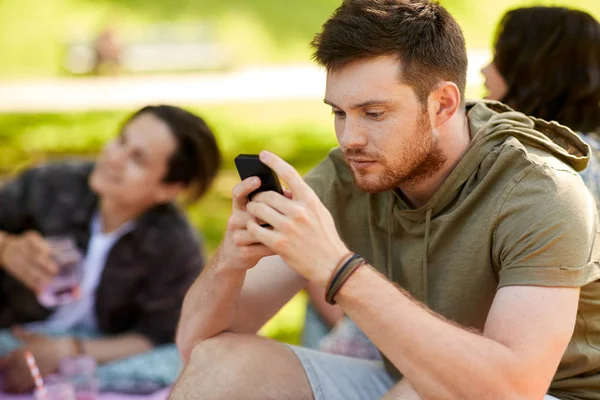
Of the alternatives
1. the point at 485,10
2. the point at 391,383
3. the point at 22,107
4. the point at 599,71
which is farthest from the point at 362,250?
the point at 485,10

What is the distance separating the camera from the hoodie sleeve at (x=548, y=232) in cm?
209

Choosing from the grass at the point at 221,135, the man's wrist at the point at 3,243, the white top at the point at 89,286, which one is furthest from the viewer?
the grass at the point at 221,135

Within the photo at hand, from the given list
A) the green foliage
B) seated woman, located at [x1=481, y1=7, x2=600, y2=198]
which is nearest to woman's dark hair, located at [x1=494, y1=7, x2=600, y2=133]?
seated woman, located at [x1=481, y1=7, x2=600, y2=198]

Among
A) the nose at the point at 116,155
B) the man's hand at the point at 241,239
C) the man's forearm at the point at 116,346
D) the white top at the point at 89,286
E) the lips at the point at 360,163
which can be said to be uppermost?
the lips at the point at 360,163

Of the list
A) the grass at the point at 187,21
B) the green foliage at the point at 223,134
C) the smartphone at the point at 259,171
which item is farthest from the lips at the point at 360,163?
the grass at the point at 187,21

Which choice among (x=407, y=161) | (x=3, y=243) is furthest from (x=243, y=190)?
(x=3, y=243)

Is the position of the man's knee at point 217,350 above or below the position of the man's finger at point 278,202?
below

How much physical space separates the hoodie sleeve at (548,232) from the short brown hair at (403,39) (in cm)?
38

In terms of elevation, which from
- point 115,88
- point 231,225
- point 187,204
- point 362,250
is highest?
point 231,225

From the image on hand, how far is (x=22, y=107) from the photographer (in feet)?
35.4

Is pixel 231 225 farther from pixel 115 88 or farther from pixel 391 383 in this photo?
pixel 115 88

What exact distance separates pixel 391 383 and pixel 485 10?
1333cm

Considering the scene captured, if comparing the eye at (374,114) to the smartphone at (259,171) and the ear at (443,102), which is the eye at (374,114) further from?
the smartphone at (259,171)

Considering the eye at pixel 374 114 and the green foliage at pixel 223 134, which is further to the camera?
the green foliage at pixel 223 134
